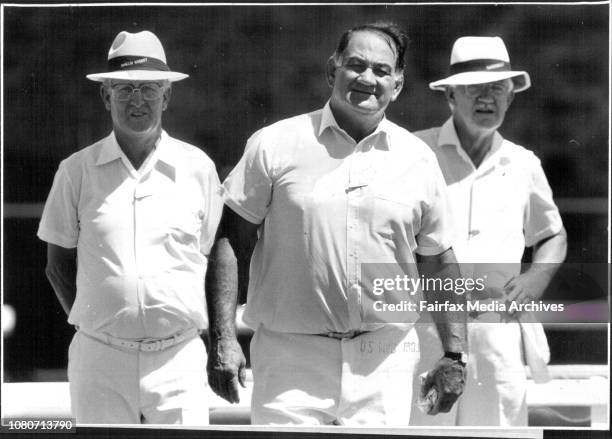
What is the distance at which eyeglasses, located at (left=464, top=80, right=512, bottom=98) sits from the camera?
3.88 meters

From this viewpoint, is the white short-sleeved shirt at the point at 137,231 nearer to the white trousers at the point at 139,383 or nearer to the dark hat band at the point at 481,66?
the white trousers at the point at 139,383

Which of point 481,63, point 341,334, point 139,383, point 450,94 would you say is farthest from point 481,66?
point 139,383

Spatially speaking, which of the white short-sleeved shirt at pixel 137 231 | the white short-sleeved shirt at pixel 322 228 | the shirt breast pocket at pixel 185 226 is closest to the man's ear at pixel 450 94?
the white short-sleeved shirt at pixel 322 228

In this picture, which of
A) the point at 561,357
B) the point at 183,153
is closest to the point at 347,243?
the point at 183,153

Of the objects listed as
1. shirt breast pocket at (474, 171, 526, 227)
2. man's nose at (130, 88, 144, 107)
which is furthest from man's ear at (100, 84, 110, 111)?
shirt breast pocket at (474, 171, 526, 227)

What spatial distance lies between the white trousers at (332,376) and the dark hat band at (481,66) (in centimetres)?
108

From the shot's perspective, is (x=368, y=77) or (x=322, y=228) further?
(x=368, y=77)

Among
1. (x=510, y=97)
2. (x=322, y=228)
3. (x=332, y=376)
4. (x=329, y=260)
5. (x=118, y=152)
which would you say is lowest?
(x=332, y=376)

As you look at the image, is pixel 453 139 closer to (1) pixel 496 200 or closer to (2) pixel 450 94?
(2) pixel 450 94

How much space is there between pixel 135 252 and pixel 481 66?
1.48 m

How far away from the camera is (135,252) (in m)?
3.67

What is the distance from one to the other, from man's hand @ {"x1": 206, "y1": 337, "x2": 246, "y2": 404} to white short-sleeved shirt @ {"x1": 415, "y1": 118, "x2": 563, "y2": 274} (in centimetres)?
99

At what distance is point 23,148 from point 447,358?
71.2 inches

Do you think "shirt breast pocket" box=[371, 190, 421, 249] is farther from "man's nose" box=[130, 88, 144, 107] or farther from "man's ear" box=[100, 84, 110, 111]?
"man's ear" box=[100, 84, 110, 111]
